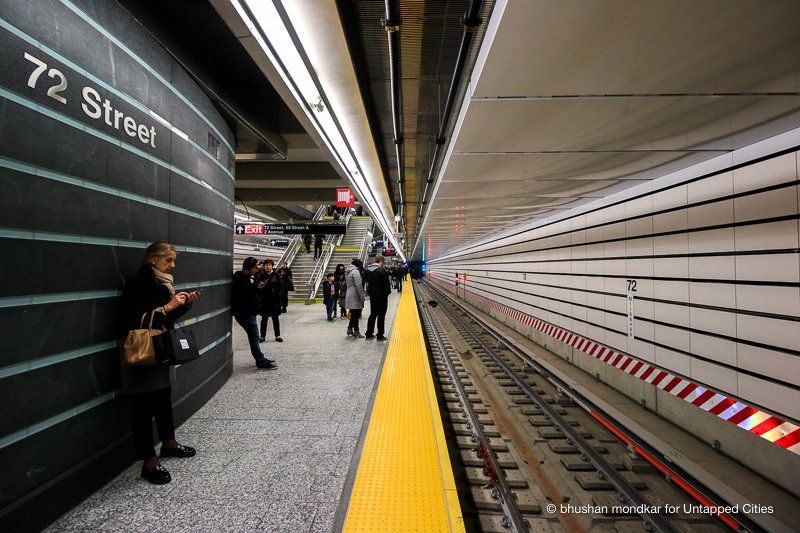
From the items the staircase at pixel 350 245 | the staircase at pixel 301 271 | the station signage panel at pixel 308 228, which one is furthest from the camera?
the staircase at pixel 350 245

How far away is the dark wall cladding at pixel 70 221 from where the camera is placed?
1.63 m

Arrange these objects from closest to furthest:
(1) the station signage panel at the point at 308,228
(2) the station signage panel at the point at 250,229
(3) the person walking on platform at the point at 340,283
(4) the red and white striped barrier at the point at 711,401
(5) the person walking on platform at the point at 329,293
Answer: (4) the red and white striped barrier at the point at 711,401
(5) the person walking on platform at the point at 329,293
(3) the person walking on platform at the point at 340,283
(1) the station signage panel at the point at 308,228
(2) the station signage panel at the point at 250,229

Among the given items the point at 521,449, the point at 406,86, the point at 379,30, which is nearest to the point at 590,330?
the point at 521,449

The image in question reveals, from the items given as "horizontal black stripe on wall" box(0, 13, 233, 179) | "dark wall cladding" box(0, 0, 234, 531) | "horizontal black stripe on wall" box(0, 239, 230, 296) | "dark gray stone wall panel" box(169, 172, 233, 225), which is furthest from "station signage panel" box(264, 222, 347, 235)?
"horizontal black stripe on wall" box(0, 239, 230, 296)

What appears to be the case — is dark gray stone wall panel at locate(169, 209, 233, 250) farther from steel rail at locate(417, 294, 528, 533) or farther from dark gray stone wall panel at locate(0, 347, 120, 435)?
steel rail at locate(417, 294, 528, 533)

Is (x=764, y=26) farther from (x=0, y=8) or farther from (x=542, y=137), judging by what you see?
(x=0, y=8)

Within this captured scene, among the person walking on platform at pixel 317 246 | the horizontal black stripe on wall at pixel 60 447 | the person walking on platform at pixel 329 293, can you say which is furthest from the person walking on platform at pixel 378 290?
the person walking on platform at pixel 317 246

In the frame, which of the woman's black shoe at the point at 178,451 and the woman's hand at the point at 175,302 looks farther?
the woman's black shoe at the point at 178,451

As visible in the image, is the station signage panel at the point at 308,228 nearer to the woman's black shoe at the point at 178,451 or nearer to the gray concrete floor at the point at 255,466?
the gray concrete floor at the point at 255,466

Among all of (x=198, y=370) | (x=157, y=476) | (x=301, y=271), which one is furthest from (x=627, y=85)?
(x=301, y=271)

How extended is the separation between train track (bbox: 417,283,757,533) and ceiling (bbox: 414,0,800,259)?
2.80m

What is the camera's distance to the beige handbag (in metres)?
2.06

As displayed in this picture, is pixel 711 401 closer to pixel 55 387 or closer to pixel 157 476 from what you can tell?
pixel 157 476

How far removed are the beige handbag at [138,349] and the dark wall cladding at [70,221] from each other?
224 millimetres
